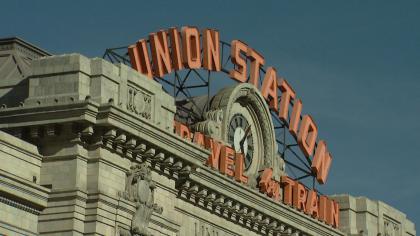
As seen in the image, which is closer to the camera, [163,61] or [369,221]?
[163,61]

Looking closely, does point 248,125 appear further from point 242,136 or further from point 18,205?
point 18,205

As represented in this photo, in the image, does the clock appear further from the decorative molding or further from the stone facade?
the decorative molding

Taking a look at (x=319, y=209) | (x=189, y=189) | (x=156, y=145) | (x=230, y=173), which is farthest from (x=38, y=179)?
(x=319, y=209)

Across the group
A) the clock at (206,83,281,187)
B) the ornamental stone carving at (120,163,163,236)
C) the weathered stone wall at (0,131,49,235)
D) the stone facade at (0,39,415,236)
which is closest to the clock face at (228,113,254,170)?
the clock at (206,83,281,187)

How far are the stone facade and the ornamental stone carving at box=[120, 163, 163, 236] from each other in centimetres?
4

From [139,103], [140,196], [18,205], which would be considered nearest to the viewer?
[18,205]

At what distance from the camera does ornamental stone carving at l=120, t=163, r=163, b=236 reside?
227 feet

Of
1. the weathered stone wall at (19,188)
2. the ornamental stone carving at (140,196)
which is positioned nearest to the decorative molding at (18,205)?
the weathered stone wall at (19,188)

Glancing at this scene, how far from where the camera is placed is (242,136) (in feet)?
281

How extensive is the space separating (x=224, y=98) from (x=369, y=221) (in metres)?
17.1

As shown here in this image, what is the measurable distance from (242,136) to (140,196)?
1689 cm

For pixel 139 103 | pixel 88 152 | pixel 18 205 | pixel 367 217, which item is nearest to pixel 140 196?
pixel 88 152

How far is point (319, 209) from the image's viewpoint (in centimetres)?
9094

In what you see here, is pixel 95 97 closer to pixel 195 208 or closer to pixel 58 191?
pixel 58 191
